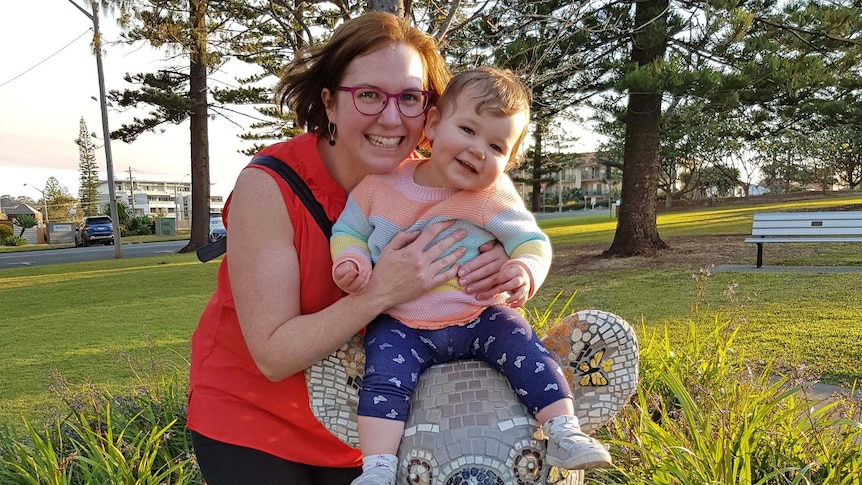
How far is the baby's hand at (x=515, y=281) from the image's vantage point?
1.39 meters

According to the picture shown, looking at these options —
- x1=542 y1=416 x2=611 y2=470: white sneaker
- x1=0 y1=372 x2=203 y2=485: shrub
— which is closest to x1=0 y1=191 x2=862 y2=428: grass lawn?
x1=0 y1=372 x2=203 y2=485: shrub

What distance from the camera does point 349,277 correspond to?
1439 mm

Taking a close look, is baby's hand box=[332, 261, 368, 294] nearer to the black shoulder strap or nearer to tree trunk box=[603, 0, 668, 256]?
the black shoulder strap

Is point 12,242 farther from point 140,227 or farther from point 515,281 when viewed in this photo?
point 515,281

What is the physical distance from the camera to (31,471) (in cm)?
267

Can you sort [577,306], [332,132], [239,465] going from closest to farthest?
[239,465]
[332,132]
[577,306]

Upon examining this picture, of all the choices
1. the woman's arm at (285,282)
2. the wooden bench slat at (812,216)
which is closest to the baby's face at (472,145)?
the woman's arm at (285,282)

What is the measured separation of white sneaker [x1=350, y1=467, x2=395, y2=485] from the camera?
1.19 m

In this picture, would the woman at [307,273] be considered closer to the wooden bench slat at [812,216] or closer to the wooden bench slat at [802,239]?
the wooden bench slat at [802,239]

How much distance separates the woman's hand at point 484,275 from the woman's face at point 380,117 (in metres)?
0.37

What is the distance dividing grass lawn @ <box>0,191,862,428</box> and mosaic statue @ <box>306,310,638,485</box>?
6.81 ft

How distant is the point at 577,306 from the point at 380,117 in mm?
5985

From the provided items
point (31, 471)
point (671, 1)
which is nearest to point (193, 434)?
point (31, 471)

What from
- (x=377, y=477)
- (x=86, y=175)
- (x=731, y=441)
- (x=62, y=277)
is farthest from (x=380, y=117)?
(x=86, y=175)
